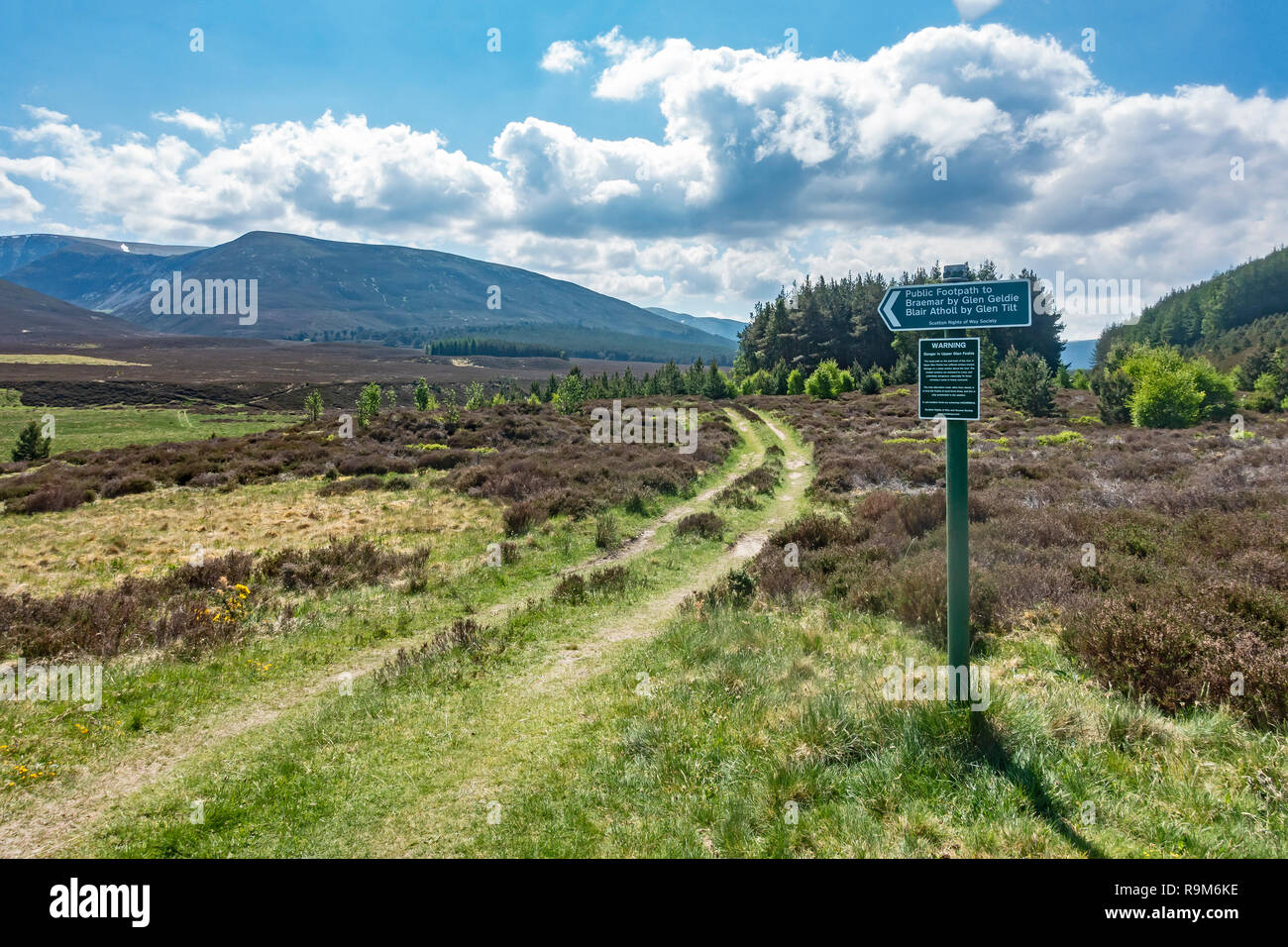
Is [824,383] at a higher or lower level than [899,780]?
higher

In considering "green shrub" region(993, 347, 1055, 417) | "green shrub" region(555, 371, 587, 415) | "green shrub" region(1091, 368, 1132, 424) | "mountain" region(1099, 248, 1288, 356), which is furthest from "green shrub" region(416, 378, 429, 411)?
"mountain" region(1099, 248, 1288, 356)

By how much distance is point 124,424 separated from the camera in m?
68.4

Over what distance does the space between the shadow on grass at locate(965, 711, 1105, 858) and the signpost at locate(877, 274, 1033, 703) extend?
34 cm

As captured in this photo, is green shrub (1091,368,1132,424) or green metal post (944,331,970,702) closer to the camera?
green metal post (944,331,970,702)

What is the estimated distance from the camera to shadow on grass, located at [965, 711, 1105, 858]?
13.3 ft

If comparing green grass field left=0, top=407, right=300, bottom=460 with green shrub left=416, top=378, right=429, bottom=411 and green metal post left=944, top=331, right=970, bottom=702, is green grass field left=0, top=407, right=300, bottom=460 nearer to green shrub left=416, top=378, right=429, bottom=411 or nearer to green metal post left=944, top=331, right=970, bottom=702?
green shrub left=416, top=378, right=429, bottom=411

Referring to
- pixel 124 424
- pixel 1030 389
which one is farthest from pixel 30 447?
pixel 1030 389

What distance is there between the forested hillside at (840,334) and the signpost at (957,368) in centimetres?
9580

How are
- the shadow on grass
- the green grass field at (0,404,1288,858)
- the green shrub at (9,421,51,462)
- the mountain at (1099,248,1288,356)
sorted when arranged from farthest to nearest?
the mountain at (1099,248,1288,356) → the green shrub at (9,421,51,462) → the green grass field at (0,404,1288,858) → the shadow on grass

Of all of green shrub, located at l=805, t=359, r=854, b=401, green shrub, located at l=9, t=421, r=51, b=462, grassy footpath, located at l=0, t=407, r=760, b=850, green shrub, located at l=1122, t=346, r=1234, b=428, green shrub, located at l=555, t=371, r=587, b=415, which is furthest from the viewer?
green shrub, located at l=805, t=359, r=854, b=401

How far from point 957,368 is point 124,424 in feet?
290

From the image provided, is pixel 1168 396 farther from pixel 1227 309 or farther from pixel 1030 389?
pixel 1227 309

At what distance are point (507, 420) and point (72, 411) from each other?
79.3m
